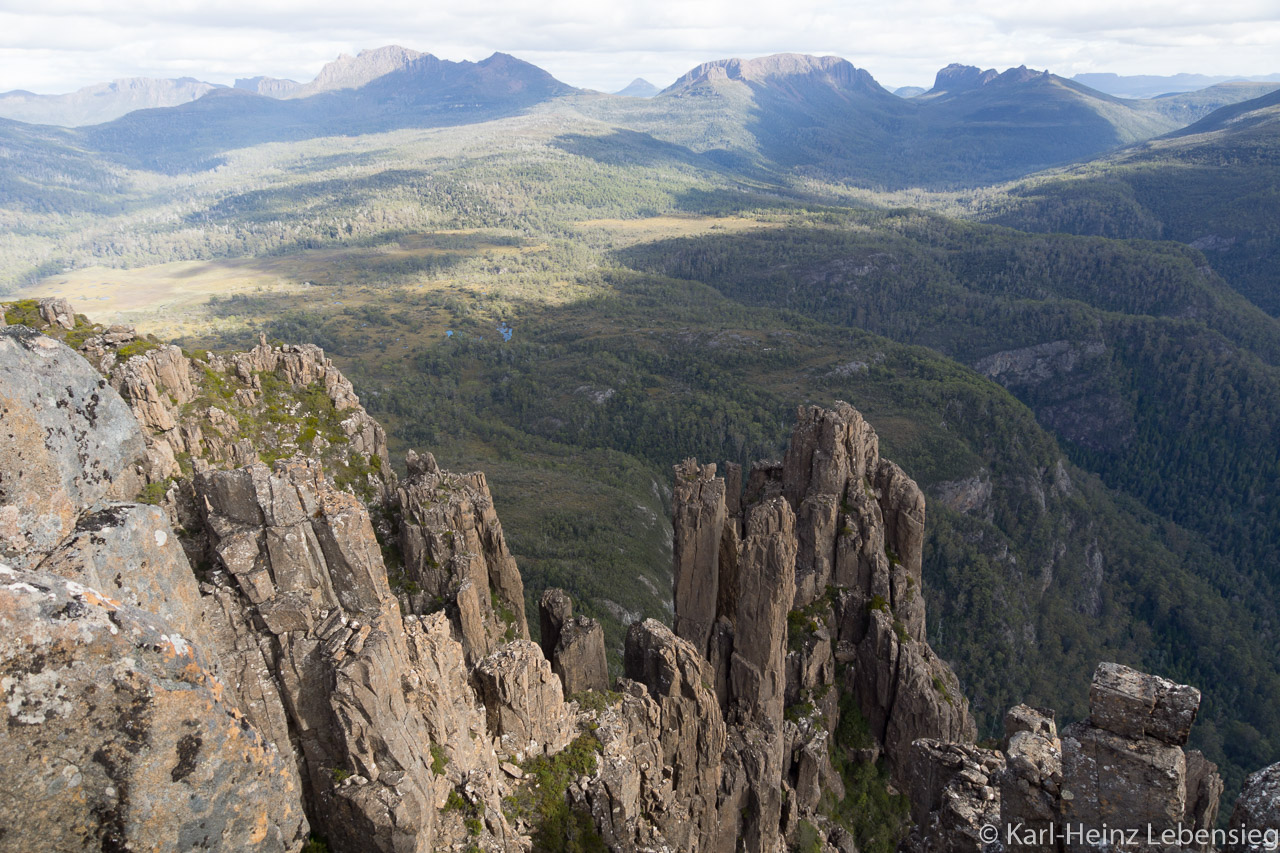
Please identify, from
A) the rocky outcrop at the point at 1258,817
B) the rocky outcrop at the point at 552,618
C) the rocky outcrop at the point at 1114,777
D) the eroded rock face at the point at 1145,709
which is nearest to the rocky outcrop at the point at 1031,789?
the rocky outcrop at the point at 1114,777

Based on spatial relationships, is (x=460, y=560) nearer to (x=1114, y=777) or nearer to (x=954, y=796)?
(x=954, y=796)

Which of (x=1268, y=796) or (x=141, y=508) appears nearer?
(x=1268, y=796)

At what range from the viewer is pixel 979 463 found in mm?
130125

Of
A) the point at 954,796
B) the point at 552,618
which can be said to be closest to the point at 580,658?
the point at 552,618

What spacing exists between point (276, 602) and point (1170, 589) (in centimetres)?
14168

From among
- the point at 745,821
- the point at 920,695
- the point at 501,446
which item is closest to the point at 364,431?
the point at 745,821

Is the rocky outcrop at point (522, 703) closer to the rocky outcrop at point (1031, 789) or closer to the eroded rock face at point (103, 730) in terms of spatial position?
the eroded rock face at point (103, 730)

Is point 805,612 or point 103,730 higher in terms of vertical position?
point 103,730

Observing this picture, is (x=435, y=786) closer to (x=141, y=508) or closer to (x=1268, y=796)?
(x=141, y=508)

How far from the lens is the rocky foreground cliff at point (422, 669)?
9.60 metres

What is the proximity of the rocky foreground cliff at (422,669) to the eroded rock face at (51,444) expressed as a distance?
0.32ft

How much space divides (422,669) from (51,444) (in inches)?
466

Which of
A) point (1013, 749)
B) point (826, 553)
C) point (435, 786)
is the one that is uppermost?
point (1013, 749)

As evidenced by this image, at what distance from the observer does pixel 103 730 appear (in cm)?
905
